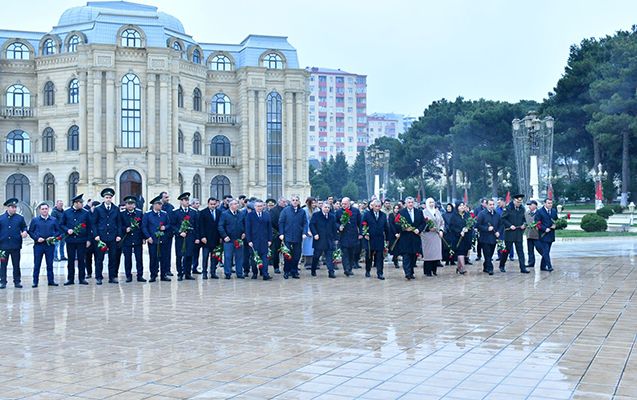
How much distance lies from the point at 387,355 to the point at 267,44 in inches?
2057

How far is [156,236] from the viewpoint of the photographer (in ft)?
49.2

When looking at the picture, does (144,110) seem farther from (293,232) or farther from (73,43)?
(293,232)

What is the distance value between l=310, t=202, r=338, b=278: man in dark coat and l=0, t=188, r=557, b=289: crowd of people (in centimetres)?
2

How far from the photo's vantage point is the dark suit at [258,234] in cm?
1521

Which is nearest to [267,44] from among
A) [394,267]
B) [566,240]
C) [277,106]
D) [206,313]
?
[277,106]

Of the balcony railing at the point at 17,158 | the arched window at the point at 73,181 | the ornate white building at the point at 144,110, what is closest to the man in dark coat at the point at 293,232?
the ornate white building at the point at 144,110

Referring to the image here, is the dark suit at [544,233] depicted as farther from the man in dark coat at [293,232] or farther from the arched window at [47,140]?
the arched window at [47,140]

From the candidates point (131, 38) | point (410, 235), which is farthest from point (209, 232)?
point (131, 38)

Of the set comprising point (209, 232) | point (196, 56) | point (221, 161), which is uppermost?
point (196, 56)

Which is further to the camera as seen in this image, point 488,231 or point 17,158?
point 17,158

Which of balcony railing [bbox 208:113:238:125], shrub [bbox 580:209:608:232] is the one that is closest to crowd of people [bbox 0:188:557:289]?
shrub [bbox 580:209:608:232]

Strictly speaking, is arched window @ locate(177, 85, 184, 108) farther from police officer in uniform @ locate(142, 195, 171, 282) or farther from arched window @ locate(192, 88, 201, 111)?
police officer in uniform @ locate(142, 195, 171, 282)

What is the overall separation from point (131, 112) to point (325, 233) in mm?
37176

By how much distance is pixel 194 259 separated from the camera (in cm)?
1647
